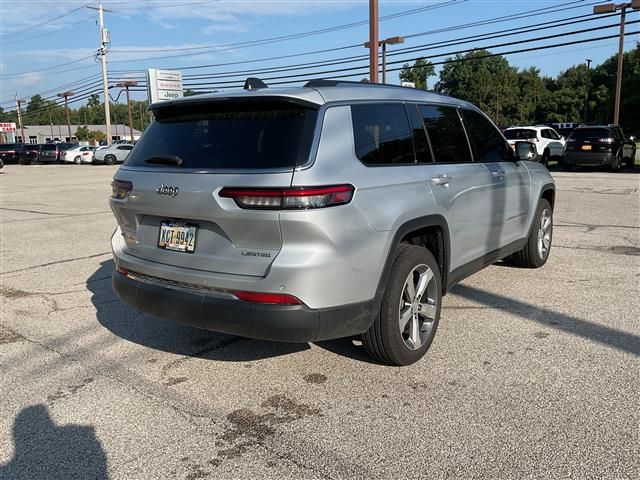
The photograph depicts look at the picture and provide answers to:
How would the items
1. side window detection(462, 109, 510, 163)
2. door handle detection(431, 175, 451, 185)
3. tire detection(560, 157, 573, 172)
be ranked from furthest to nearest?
tire detection(560, 157, 573, 172), side window detection(462, 109, 510, 163), door handle detection(431, 175, 451, 185)

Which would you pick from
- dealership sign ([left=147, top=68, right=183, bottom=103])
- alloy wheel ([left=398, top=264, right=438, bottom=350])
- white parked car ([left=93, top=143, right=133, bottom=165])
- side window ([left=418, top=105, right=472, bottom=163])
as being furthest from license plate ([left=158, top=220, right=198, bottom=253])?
white parked car ([left=93, top=143, right=133, bottom=165])

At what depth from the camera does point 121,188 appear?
12.1 feet

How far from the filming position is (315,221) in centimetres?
290

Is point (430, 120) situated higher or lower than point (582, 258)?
higher

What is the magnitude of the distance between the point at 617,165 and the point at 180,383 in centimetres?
2119

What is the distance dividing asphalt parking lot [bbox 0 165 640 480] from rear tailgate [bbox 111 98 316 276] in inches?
33.9

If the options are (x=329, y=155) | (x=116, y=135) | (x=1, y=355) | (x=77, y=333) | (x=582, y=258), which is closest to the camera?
(x=329, y=155)

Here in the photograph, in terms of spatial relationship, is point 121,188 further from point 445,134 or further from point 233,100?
point 445,134

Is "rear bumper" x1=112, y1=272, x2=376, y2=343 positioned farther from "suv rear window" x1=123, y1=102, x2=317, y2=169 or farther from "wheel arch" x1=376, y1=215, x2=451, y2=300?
"suv rear window" x1=123, y1=102, x2=317, y2=169

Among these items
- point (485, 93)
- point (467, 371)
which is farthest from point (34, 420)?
point (485, 93)

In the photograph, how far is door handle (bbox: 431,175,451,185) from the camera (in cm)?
386

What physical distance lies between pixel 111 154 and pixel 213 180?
40.3 metres

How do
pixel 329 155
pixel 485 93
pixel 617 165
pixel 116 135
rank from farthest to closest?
pixel 116 135 → pixel 485 93 → pixel 617 165 → pixel 329 155

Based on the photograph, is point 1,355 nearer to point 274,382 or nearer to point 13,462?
point 13,462
